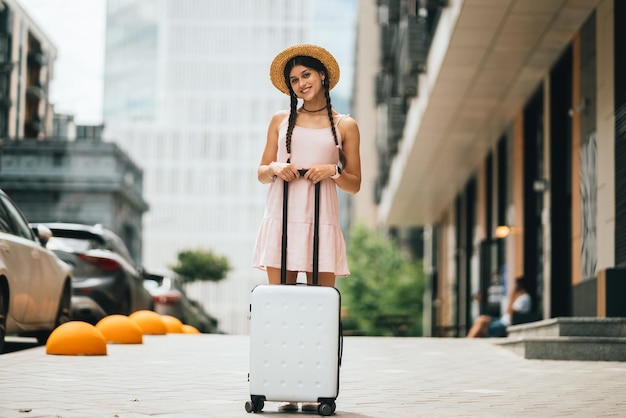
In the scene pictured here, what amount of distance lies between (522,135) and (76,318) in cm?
Answer: 1251

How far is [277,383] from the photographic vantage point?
5773mm

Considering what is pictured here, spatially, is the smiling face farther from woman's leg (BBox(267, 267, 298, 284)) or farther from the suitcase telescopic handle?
woman's leg (BBox(267, 267, 298, 284))

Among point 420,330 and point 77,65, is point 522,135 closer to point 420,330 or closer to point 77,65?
point 77,65

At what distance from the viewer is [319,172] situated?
5879 millimetres

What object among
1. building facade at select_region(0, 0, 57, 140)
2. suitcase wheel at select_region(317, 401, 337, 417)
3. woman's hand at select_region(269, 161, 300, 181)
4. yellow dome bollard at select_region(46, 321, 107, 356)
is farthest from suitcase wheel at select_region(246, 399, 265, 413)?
building facade at select_region(0, 0, 57, 140)

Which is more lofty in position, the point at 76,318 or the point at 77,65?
the point at 77,65

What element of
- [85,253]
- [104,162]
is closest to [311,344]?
[85,253]

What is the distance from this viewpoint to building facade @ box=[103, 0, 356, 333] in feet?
410

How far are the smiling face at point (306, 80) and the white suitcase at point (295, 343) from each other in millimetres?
1124

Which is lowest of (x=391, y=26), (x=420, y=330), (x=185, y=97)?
(x=420, y=330)

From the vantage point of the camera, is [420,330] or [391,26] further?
[420,330]

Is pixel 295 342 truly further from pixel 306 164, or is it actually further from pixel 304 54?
pixel 304 54

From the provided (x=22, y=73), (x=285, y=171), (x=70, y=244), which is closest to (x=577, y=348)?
(x=285, y=171)

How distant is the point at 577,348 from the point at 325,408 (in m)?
6.22
